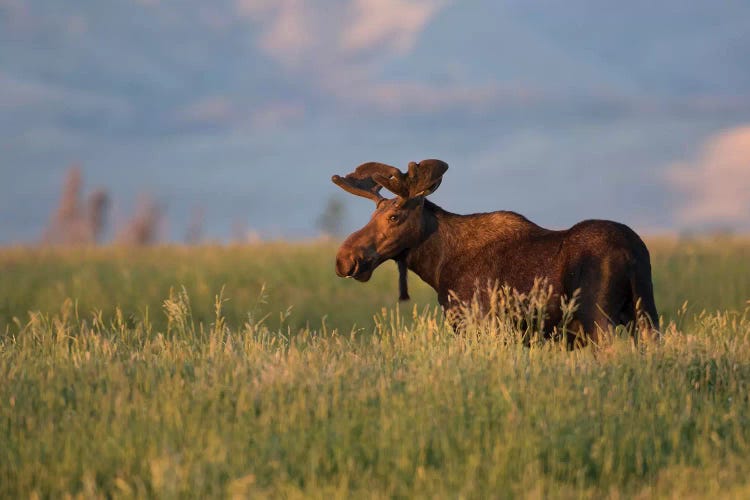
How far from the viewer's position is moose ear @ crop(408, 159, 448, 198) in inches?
342

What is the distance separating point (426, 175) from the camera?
28.7 ft

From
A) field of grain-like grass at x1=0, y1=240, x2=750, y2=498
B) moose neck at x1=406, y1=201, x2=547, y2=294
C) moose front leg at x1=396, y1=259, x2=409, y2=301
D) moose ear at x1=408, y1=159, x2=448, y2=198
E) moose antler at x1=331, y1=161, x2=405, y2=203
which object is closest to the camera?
field of grain-like grass at x1=0, y1=240, x2=750, y2=498

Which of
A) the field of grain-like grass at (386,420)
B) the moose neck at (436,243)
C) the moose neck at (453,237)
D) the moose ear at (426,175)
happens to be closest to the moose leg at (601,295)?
the field of grain-like grass at (386,420)

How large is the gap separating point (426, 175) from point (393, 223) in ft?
1.94

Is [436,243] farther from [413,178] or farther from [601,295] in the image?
[601,295]

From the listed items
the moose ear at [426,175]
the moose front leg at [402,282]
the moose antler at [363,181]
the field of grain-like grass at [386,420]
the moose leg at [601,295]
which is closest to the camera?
the field of grain-like grass at [386,420]

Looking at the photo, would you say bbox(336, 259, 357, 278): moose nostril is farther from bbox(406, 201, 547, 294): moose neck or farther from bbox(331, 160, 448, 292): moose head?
bbox(406, 201, 547, 294): moose neck

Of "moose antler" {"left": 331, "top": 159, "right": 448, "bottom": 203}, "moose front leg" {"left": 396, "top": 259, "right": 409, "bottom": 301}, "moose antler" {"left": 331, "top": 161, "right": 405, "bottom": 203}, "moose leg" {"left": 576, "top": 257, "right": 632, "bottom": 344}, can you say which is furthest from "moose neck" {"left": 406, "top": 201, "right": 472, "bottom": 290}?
"moose leg" {"left": 576, "top": 257, "right": 632, "bottom": 344}

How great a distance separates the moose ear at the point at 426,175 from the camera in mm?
8680

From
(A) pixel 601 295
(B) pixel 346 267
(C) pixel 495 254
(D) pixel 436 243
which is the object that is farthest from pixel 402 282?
(A) pixel 601 295

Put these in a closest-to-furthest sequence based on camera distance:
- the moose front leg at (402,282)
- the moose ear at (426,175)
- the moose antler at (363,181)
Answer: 1. the moose ear at (426,175)
2. the moose antler at (363,181)
3. the moose front leg at (402,282)

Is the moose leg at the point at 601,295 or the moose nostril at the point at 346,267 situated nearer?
the moose leg at the point at 601,295

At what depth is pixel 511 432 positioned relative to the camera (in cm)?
602

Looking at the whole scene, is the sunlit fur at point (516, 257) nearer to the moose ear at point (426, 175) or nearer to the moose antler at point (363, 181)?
the moose ear at point (426, 175)
